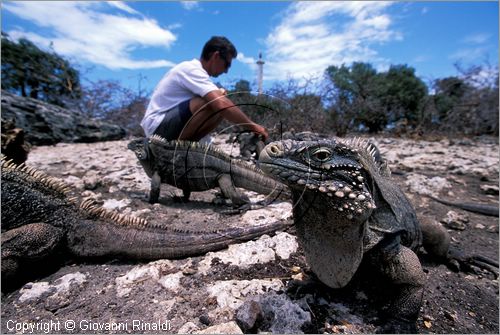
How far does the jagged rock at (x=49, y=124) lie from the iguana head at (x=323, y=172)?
9.29 metres

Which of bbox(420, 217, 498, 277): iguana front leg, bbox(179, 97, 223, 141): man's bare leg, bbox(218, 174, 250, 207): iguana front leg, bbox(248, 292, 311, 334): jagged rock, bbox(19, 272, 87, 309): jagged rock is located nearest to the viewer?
bbox(248, 292, 311, 334): jagged rock

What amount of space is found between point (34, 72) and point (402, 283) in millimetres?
20704

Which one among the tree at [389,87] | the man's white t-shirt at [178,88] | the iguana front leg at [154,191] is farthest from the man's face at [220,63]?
the tree at [389,87]

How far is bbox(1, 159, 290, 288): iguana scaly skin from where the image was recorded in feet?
8.24

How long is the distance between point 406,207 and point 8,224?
3.18 m

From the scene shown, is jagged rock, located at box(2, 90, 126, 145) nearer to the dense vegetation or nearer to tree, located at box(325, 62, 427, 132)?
the dense vegetation

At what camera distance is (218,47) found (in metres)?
4.39

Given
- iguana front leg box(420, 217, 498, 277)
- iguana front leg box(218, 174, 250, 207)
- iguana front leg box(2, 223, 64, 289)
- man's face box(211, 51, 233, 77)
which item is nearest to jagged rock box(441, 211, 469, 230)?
iguana front leg box(420, 217, 498, 277)

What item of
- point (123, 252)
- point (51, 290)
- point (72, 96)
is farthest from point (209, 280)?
point (72, 96)

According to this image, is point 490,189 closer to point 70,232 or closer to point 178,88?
point 178,88

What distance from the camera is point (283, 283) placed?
2.12 m

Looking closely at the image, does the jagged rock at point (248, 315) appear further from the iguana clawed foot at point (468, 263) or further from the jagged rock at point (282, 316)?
the iguana clawed foot at point (468, 263)

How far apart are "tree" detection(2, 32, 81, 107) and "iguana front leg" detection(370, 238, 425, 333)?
15.5 m

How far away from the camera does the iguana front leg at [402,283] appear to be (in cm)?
165
